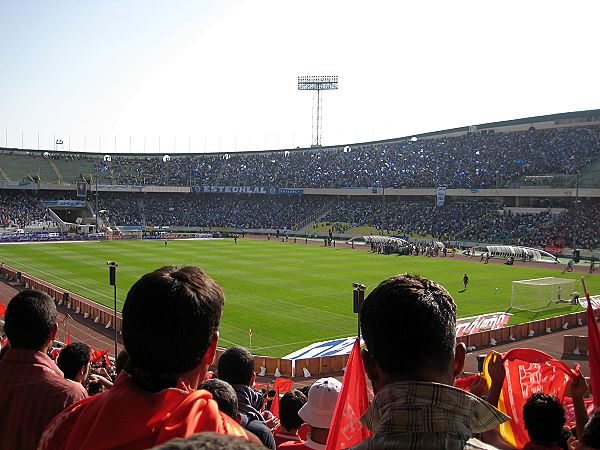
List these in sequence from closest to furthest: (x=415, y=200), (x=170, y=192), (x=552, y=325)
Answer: (x=552, y=325) → (x=415, y=200) → (x=170, y=192)

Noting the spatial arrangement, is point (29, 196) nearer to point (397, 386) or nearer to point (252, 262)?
point (252, 262)

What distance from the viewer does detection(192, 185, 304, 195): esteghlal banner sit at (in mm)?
103094

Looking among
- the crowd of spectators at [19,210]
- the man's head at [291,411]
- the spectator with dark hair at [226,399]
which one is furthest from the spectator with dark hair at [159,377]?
the crowd of spectators at [19,210]

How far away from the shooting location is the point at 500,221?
75.6 meters

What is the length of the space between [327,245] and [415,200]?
24.7 m

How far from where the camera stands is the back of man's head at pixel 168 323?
9.14 feet

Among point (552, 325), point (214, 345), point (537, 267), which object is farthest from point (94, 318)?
point (537, 267)

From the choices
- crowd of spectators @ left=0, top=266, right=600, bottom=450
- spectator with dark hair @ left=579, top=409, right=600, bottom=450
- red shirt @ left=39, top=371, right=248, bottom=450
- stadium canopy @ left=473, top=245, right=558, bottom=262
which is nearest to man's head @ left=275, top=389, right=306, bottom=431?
crowd of spectators @ left=0, top=266, right=600, bottom=450

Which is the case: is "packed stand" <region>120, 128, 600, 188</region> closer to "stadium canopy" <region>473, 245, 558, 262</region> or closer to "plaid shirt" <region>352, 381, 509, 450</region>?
"stadium canopy" <region>473, 245, 558, 262</region>

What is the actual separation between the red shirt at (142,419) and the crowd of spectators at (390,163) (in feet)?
263

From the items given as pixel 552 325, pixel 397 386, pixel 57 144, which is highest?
pixel 57 144

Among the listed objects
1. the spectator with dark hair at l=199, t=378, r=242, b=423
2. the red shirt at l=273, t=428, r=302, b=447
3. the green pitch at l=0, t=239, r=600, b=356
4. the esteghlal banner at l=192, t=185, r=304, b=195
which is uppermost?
the esteghlal banner at l=192, t=185, r=304, b=195

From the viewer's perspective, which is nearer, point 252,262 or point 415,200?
point 252,262

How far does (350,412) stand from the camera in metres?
4.87
